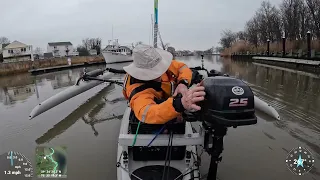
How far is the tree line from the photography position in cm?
3237

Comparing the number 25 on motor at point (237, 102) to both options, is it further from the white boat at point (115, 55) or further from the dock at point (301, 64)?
the white boat at point (115, 55)

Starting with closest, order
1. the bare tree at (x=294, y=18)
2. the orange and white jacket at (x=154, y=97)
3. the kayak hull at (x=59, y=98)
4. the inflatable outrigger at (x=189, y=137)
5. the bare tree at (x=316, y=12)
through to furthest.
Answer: the inflatable outrigger at (x=189, y=137) → the orange and white jacket at (x=154, y=97) → the kayak hull at (x=59, y=98) → the bare tree at (x=316, y=12) → the bare tree at (x=294, y=18)

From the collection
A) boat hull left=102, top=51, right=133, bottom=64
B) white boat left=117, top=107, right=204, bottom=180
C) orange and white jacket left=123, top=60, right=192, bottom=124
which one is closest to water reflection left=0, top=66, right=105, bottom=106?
white boat left=117, top=107, right=204, bottom=180

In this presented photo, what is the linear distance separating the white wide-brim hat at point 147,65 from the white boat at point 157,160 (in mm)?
658

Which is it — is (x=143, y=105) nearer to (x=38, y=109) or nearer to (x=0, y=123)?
(x=38, y=109)

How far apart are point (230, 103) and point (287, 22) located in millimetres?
45237

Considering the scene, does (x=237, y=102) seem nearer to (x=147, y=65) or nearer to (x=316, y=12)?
(x=147, y=65)

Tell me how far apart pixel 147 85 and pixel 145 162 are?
0.98 metres

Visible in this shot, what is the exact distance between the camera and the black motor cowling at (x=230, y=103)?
1.93 meters

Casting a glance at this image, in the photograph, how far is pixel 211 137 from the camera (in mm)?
2316

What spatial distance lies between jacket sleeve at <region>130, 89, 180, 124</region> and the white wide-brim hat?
172mm

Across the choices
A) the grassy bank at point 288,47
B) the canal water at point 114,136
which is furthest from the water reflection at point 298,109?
the grassy bank at point 288,47

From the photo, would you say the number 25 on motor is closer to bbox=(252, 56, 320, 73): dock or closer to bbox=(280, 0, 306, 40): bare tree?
bbox=(252, 56, 320, 73): dock
